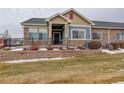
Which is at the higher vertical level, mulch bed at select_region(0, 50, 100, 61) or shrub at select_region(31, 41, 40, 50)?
shrub at select_region(31, 41, 40, 50)

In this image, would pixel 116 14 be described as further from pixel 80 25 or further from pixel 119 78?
pixel 80 25

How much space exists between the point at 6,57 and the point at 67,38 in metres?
5.59

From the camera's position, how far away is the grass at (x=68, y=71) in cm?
833

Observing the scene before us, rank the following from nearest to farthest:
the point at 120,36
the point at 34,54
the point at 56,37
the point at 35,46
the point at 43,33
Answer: the point at 34,54 < the point at 35,46 < the point at 56,37 < the point at 43,33 < the point at 120,36

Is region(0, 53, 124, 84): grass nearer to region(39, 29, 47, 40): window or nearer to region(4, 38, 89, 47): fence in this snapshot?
region(4, 38, 89, 47): fence

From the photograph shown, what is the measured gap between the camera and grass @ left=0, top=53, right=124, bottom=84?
27.3 feet

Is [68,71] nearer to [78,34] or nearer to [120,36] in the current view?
[120,36]

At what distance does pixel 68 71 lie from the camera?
9.27m

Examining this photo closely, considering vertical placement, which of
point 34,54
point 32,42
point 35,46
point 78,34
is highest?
point 78,34

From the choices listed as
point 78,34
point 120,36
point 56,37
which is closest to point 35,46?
point 56,37

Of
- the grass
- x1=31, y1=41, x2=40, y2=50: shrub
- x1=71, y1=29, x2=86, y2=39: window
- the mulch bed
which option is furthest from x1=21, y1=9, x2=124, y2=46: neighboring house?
the grass

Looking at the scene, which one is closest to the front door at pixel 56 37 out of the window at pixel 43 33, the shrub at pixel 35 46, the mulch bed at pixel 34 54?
the window at pixel 43 33

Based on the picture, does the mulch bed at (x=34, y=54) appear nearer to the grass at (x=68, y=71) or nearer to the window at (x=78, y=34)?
the grass at (x=68, y=71)
